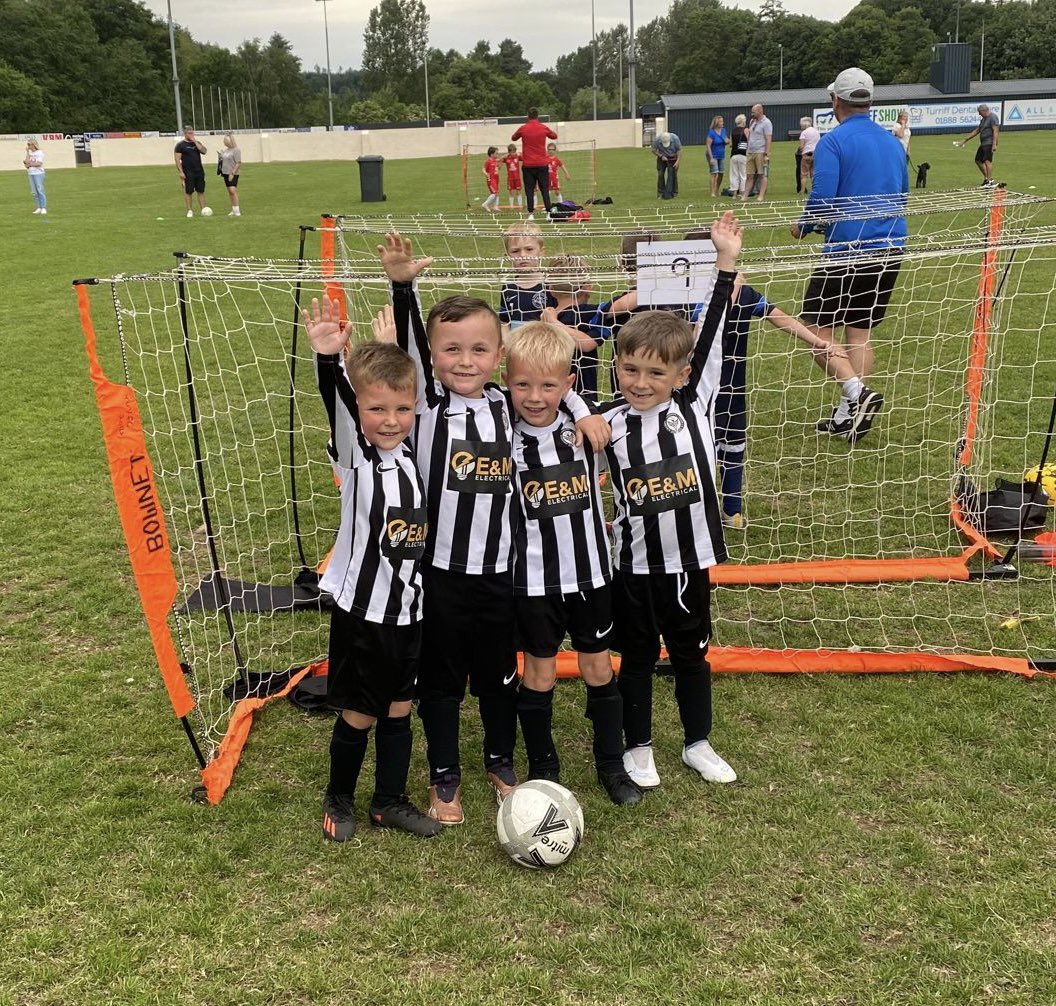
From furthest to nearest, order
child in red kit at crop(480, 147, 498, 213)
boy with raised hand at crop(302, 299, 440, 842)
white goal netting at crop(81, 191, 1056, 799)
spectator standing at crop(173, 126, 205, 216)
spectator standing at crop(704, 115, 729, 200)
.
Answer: spectator standing at crop(704, 115, 729, 200), child in red kit at crop(480, 147, 498, 213), spectator standing at crop(173, 126, 205, 216), white goal netting at crop(81, 191, 1056, 799), boy with raised hand at crop(302, 299, 440, 842)

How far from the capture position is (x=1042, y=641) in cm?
410

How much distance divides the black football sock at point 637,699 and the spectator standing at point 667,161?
17782 millimetres

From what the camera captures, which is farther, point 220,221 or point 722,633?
point 220,221

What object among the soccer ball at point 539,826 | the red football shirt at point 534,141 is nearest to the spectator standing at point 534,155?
the red football shirt at point 534,141

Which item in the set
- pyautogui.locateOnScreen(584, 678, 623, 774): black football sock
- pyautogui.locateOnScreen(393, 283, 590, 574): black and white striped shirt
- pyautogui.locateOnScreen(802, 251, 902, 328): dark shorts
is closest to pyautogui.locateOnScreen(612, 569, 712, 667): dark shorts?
pyautogui.locateOnScreen(584, 678, 623, 774): black football sock

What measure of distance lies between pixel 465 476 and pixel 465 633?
50cm

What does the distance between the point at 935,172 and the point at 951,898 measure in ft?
75.7

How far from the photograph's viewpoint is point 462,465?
2902 millimetres

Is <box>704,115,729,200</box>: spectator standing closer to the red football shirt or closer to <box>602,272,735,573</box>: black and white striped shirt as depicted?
the red football shirt

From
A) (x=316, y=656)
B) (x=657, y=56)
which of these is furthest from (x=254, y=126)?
(x=316, y=656)

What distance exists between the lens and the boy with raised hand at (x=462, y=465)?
9.47 feet

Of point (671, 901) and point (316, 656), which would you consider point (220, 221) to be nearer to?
point (316, 656)

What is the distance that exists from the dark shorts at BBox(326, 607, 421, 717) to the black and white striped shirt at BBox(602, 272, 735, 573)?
0.75 metres

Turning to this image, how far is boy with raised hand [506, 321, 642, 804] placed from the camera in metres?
2.87
